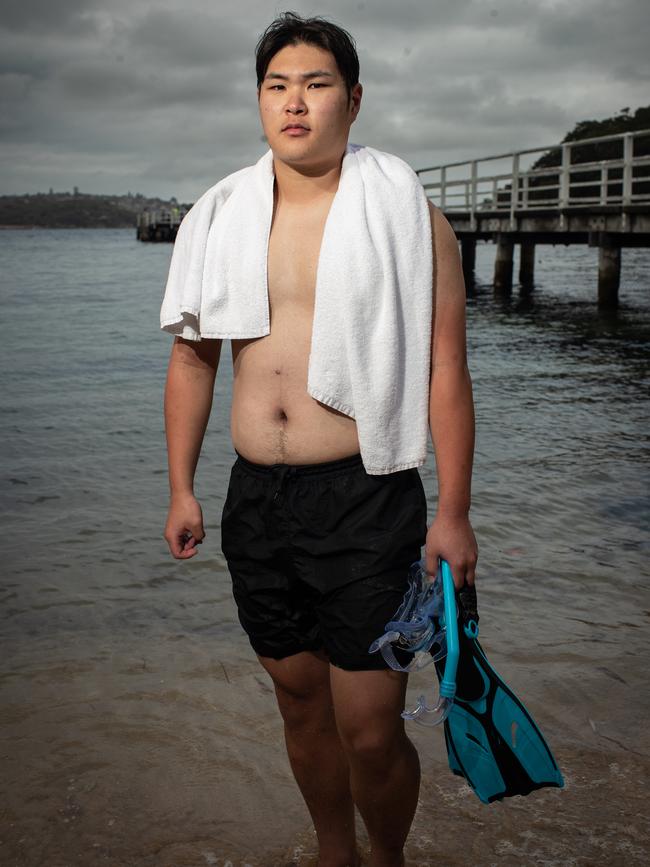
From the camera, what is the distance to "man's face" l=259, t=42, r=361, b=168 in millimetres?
2188

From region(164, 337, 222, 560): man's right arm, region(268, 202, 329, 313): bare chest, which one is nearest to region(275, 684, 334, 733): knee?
region(164, 337, 222, 560): man's right arm

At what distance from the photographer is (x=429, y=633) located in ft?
6.80

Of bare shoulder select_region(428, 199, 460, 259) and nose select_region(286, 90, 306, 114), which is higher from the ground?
nose select_region(286, 90, 306, 114)

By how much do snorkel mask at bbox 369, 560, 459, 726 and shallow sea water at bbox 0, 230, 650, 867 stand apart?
2.60 ft

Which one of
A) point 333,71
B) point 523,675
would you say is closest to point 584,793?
point 523,675

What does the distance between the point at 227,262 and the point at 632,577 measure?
3.19m

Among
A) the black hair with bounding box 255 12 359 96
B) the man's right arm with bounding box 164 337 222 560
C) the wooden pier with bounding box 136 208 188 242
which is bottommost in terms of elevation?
the man's right arm with bounding box 164 337 222 560

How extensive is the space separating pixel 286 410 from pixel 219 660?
1.85m

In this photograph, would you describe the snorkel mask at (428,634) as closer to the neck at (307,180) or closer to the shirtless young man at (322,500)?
the shirtless young man at (322,500)

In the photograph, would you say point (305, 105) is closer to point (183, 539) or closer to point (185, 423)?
point (185, 423)

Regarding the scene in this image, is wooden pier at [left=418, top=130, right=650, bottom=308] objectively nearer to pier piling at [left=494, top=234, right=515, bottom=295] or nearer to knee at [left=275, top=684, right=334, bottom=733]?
pier piling at [left=494, top=234, right=515, bottom=295]

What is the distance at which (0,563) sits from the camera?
5027mm

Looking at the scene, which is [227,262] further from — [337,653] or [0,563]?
[0,563]

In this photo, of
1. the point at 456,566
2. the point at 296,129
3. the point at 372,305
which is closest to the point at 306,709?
the point at 456,566
